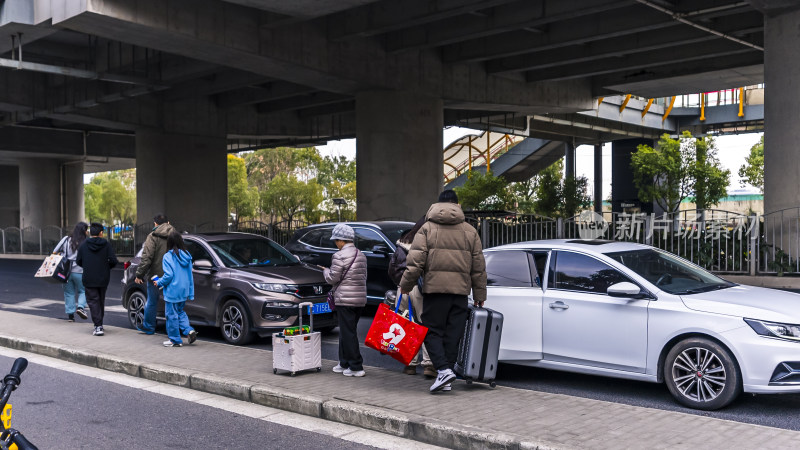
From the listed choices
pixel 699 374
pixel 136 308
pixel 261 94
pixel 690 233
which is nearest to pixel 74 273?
pixel 136 308

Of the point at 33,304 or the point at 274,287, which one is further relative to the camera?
the point at 33,304

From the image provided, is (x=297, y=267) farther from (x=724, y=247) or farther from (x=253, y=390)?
(x=724, y=247)

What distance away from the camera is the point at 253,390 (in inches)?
291

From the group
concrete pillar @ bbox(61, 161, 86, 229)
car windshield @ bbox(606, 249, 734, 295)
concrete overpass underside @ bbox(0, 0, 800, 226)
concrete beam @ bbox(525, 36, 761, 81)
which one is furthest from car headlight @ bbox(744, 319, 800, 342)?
concrete pillar @ bbox(61, 161, 86, 229)

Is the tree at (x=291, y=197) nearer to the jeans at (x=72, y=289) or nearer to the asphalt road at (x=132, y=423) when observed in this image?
the jeans at (x=72, y=289)

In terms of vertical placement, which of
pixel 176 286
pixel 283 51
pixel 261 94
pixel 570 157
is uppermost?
pixel 261 94

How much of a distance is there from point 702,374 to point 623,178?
152 ft

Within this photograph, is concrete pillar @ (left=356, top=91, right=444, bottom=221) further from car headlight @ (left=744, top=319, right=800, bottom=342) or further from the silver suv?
car headlight @ (left=744, top=319, right=800, bottom=342)

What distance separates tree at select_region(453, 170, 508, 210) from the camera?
3566 cm

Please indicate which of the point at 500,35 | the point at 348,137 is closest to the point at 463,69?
the point at 500,35

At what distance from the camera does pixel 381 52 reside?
76.1 ft

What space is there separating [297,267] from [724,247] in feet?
33.4

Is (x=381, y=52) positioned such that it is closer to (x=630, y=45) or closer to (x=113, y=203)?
(x=630, y=45)

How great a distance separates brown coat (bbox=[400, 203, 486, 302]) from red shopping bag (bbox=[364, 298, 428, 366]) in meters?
0.34
